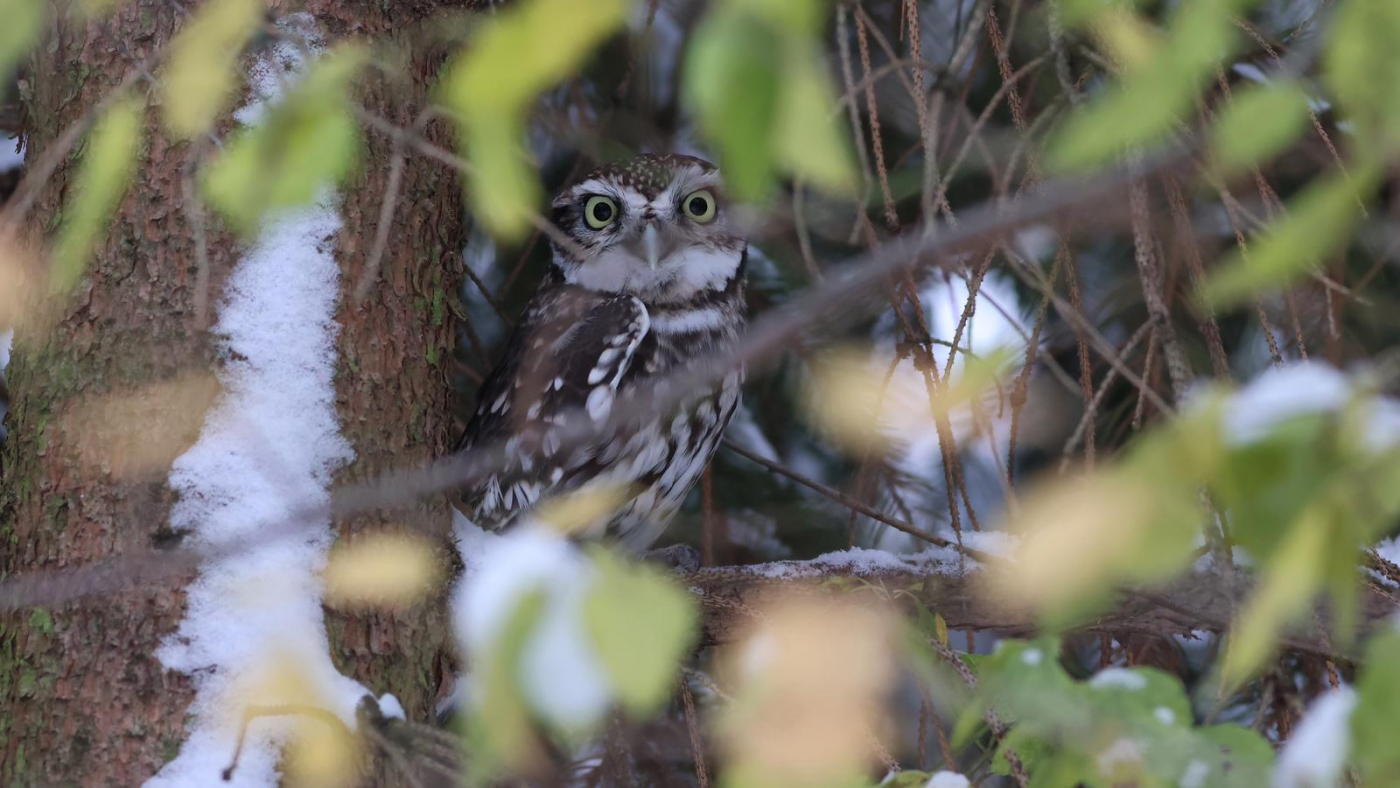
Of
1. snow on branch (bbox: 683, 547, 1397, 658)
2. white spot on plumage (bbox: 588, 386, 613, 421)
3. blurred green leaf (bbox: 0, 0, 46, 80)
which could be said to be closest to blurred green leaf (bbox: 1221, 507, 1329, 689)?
blurred green leaf (bbox: 0, 0, 46, 80)

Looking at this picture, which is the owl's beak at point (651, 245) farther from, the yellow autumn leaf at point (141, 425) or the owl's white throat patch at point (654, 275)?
the yellow autumn leaf at point (141, 425)

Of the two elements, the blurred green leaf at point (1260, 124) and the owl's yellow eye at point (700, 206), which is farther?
the owl's yellow eye at point (700, 206)

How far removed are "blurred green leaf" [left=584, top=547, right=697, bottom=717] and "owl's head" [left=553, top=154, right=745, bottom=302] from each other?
200 cm

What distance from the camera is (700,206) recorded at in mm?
3049

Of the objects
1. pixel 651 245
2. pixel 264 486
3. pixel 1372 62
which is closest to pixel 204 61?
pixel 1372 62

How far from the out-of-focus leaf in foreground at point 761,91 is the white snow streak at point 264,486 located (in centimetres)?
121

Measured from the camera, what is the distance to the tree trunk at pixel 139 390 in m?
1.92

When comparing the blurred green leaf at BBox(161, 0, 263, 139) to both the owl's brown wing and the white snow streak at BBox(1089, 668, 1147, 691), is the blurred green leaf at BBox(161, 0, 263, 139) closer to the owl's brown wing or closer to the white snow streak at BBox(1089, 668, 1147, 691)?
the white snow streak at BBox(1089, 668, 1147, 691)

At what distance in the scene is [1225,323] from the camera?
123 inches

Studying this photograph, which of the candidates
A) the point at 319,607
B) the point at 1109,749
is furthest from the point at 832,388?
the point at 1109,749

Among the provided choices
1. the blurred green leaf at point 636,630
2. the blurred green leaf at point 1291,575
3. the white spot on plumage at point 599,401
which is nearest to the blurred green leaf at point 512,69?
the blurred green leaf at point 636,630

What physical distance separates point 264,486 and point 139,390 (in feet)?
0.84

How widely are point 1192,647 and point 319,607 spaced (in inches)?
89.5

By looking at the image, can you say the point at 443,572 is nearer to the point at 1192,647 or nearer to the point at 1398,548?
the point at 1398,548
